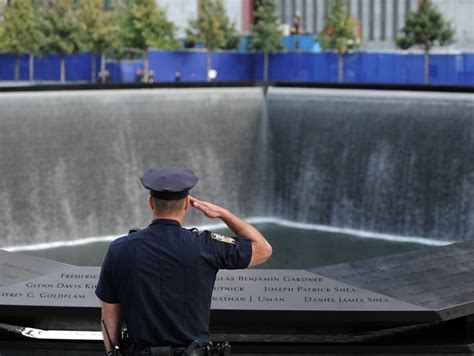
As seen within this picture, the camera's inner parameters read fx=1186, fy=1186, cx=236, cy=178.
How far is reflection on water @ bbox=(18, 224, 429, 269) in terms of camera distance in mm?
15758

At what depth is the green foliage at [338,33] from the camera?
4241 cm

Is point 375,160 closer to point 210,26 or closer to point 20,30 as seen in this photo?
point 20,30

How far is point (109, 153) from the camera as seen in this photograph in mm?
18141

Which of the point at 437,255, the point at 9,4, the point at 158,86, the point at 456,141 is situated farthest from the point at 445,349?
the point at 9,4

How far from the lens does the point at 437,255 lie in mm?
6770

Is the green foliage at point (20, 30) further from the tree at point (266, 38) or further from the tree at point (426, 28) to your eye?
the tree at point (426, 28)

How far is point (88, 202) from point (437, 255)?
11439 mm

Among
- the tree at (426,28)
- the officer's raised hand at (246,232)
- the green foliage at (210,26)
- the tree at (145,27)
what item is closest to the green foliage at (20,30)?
the tree at (145,27)

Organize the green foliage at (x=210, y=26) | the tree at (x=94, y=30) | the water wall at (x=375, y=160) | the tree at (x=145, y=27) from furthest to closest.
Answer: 1. the green foliage at (x=210, y=26)
2. the tree at (x=145, y=27)
3. the tree at (x=94, y=30)
4. the water wall at (x=375, y=160)

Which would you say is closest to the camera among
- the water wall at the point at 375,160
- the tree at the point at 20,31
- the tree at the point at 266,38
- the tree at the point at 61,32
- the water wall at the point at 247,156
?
the water wall at the point at 247,156

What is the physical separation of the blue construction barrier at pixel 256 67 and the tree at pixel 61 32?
66cm

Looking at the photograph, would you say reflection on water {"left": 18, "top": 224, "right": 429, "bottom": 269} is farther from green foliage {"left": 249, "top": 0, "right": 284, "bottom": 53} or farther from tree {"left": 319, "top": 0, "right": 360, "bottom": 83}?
green foliage {"left": 249, "top": 0, "right": 284, "bottom": 53}

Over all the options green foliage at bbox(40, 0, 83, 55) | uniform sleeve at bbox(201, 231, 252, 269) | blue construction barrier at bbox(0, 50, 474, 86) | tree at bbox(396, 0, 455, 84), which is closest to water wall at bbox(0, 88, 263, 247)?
uniform sleeve at bbox(201, 231, 252, 269)

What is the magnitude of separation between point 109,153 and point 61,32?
21755 mm
